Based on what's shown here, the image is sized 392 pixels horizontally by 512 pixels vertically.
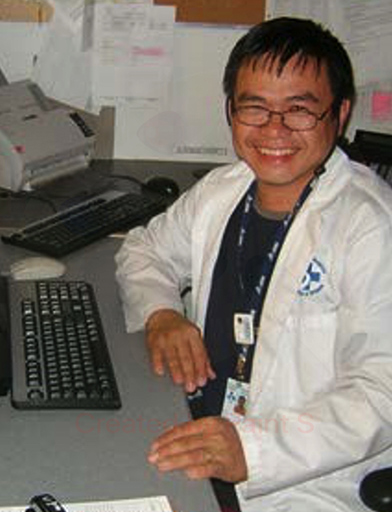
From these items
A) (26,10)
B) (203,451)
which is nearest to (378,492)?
(203,451)

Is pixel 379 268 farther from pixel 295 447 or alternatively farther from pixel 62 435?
pixel 62 435

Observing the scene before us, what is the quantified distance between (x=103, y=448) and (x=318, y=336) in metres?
0.41

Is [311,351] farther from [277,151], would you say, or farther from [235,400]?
[277,151]

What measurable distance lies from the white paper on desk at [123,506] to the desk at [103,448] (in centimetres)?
1

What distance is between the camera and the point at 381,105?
2.44 meters

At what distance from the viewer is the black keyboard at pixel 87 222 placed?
1768 millimetres

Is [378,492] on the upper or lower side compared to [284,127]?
lower

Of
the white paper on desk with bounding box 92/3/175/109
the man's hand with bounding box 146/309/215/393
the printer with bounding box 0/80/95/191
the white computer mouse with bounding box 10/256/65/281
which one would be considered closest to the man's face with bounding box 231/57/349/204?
the man's hand with bounding box 146/309/215/393

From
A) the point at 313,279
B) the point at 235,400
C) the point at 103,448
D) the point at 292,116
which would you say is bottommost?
the point at 235,400

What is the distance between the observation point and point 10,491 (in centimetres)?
99

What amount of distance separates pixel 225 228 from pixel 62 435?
559 mm

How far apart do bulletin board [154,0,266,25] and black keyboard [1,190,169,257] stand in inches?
21.8

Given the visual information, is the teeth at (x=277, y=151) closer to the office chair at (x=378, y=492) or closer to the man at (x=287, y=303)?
the man at (x=287, y=303)

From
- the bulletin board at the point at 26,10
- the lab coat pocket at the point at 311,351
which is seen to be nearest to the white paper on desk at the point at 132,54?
the bulletin board at the point at 26,10
